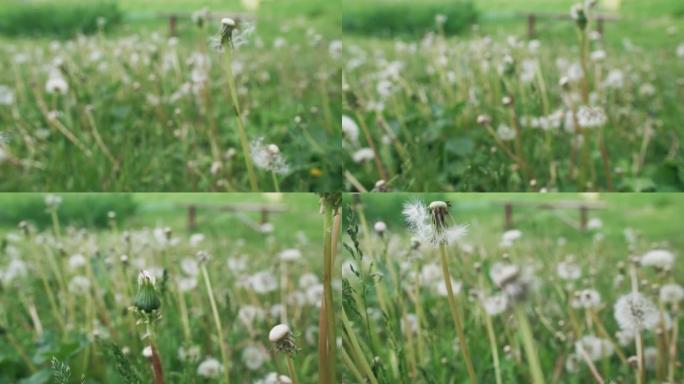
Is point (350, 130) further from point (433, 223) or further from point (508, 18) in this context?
point (433, 223)

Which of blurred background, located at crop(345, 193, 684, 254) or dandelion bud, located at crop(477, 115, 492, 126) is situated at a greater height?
dandelion bud, located at crop(477, 115, 492, 126)

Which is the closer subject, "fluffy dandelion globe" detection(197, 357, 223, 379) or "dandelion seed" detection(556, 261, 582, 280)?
"fluffy dandelion globe" detection(197, 357, 223, 379)

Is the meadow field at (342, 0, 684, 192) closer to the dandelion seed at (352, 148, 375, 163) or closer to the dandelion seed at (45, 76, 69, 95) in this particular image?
the dandelion seed at (352, 148, 375, 163)

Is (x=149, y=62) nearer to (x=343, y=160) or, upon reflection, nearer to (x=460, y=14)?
(x=343, y=160)

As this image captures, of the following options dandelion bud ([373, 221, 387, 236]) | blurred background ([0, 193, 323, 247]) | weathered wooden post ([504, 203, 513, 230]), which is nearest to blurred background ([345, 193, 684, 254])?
weathered wooden post ([504, 203, 513, 230])

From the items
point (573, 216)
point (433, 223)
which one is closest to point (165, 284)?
point (433, 223)

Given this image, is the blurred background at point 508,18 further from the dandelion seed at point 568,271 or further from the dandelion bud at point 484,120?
the dandelion seed at point 568,271

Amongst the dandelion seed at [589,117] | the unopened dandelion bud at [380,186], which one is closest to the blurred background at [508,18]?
the dandelion seed at [589,117]
